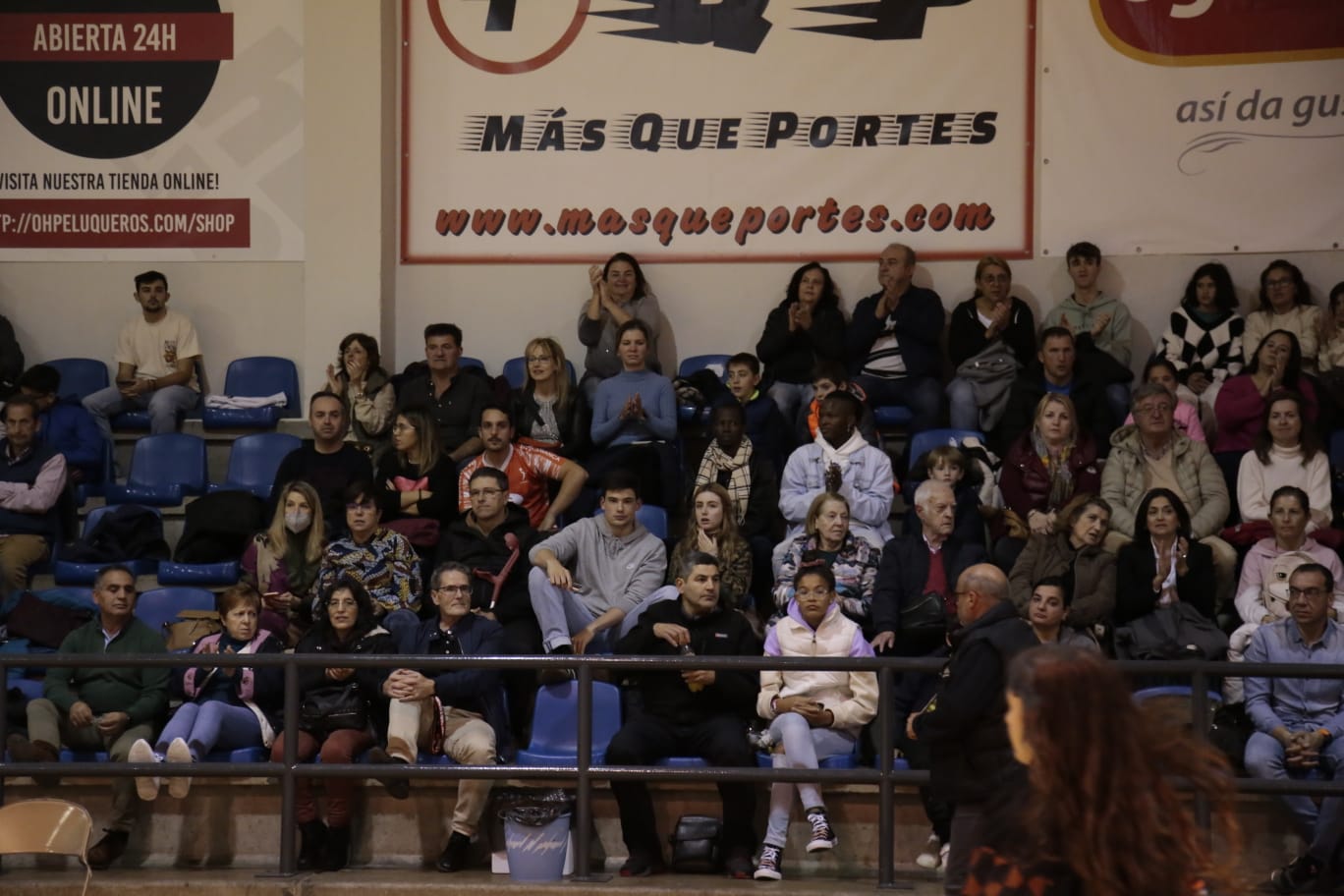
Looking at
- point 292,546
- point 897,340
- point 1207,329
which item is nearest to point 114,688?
point 292,546

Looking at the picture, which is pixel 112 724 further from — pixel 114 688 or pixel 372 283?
pixel 372 283

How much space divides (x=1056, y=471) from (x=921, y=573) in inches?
50.2

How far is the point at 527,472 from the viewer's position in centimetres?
867

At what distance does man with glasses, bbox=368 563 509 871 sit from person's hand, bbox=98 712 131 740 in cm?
106

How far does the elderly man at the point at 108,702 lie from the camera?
6.87m

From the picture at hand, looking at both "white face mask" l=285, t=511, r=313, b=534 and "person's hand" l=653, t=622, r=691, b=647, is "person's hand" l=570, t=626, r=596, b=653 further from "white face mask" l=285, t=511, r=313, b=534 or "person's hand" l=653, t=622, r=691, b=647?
"white face mask" l=285, t=511, r=313, b=534

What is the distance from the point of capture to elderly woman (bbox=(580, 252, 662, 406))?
9695 mm

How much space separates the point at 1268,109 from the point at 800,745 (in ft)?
18.0

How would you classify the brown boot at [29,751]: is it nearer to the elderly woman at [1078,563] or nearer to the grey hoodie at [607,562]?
the grey hoodie at [607,562]

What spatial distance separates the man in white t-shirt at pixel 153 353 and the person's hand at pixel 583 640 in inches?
147

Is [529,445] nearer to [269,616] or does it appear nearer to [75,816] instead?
[269,616]

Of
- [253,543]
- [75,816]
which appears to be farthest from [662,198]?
[75,816]

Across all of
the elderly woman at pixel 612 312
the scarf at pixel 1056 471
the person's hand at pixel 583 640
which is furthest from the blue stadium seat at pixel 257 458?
the scarf at pixel 1056 471

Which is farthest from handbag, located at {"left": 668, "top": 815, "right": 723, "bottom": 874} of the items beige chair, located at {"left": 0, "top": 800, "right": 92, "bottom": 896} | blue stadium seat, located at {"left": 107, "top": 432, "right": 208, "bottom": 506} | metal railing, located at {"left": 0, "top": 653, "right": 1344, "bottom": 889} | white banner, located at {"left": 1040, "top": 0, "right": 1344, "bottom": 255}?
white banner, located at {"left": 1040, "top": 0, "right": 1344, "bottom": 255}
